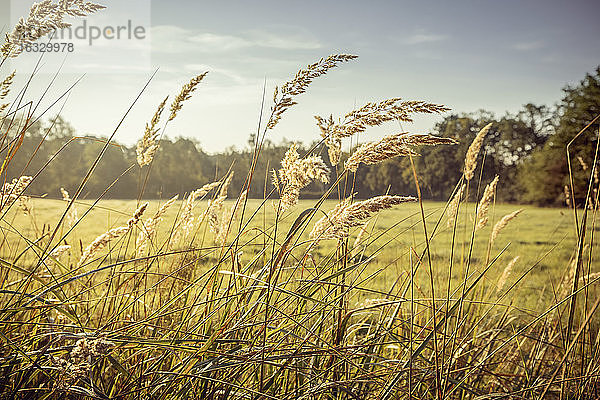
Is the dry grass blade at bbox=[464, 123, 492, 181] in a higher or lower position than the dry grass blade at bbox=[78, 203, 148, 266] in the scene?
higher

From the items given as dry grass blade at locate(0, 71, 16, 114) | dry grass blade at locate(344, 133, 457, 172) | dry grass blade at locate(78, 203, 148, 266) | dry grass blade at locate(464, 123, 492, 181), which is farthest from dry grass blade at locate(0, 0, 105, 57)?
dry grass blade at locate(464, 123, 492, 181)

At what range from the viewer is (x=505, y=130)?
46.1 meters

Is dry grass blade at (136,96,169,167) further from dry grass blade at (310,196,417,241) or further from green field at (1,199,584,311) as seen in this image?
dry grass blade at (310,196,417,241)

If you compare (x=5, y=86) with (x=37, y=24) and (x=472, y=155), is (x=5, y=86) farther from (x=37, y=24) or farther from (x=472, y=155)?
(x=472, y=155)

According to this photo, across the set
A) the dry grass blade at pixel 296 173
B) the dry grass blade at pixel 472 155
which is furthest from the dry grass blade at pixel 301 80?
the dry grass blade at pixel 472 155

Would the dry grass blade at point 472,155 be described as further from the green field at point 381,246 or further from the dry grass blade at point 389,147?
the dry grass blade at point 389,147

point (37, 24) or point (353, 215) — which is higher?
point (37, 24)

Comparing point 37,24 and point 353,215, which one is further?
point 37,24

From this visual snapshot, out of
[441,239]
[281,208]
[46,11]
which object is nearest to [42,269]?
[46,11]

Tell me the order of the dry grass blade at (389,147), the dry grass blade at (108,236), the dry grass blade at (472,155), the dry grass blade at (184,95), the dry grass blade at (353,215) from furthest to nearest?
1. the dry grass blade at (472,155)
2. the dry grass blade at (184,95)
3. the dry grass blade at (108,236)
4. the dry grass blade at (389,147)
5. the dry grass blade at (353,215)

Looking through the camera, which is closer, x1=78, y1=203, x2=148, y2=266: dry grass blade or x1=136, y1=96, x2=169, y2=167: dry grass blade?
x1=78, y1=203, x2=148, y2=266: dry grass blade

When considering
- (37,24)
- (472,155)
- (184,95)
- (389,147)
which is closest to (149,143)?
(184,95)

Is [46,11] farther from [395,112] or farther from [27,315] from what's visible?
[27,315]

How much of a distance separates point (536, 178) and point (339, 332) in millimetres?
40739
